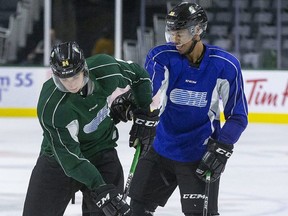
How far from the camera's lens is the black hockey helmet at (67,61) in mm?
2955

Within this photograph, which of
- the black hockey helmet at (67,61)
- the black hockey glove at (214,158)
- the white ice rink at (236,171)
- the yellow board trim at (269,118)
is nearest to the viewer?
the black hockey helmet at (67,61)

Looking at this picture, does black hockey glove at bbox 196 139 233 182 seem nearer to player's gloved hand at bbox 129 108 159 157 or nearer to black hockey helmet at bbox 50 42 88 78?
player's gloved hand at bbox 129 108 159 157

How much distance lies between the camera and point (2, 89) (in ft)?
32.0

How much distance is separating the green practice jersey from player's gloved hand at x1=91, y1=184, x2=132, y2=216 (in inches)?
2.1

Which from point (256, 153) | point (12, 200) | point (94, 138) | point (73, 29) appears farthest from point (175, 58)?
point (73, 29)

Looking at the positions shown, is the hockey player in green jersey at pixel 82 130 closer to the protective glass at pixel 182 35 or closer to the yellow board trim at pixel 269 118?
the protective glass at pixel 182 35

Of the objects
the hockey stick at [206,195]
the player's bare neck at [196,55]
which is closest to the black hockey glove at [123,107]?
the player's bare neck at [196,55]

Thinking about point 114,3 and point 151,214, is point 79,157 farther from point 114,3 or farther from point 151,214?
point 114,3

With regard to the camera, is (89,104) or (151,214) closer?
(89,104)

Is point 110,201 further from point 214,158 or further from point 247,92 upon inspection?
point 247,92

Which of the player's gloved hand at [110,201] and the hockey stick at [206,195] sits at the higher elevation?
the player's gloved hand at [110,201]

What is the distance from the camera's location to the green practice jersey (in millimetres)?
3078

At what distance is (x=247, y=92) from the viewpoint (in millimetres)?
9500

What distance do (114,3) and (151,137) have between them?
295 inches
